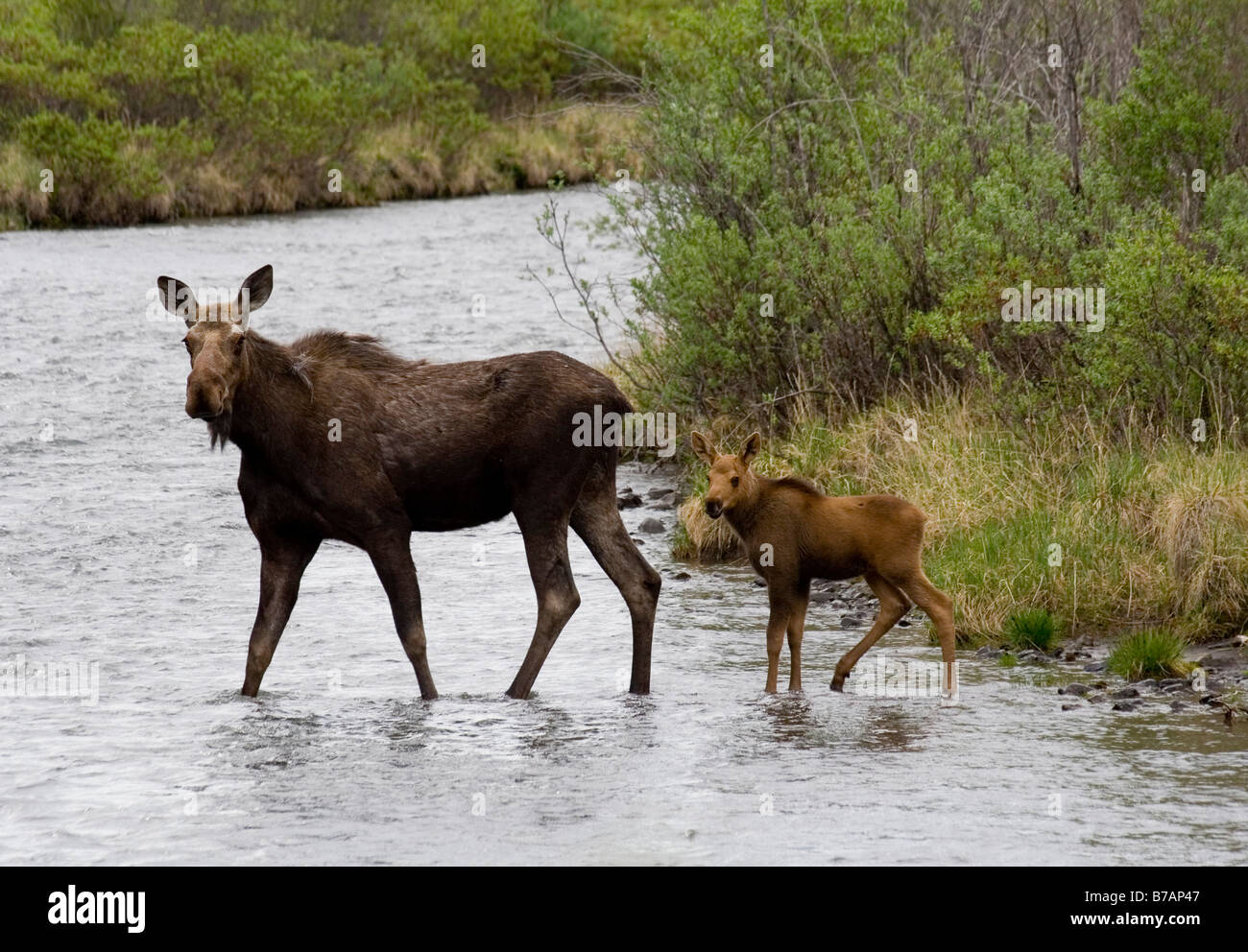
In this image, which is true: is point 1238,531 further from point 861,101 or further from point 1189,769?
point 861,101

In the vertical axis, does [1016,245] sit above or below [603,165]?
below

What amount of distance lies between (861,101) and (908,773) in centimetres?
924

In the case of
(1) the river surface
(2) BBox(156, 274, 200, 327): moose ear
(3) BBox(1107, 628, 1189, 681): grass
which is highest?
(2) BBox(156, 274, 200, 327): moose ear

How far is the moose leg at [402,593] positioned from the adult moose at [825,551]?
171cm

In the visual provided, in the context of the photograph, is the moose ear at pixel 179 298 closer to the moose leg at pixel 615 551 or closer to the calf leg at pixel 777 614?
the moose leg at pixel 615 551

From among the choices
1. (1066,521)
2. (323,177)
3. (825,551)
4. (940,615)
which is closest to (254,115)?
(323,177)

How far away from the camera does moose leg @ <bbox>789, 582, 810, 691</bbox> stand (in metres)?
9.80

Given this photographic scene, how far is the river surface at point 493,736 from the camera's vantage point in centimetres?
742

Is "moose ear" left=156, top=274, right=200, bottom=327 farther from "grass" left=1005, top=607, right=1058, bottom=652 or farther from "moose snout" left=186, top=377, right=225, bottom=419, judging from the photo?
"grass" left=1005, top=607, right=1058, bottom=652

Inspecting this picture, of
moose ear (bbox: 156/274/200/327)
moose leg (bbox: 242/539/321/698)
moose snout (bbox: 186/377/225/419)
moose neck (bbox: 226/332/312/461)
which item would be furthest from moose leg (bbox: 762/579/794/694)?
moose ear (bbox: 156/274/200/327)

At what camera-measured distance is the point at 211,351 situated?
9.34m

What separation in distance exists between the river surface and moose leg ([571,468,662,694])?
1.71 ft
